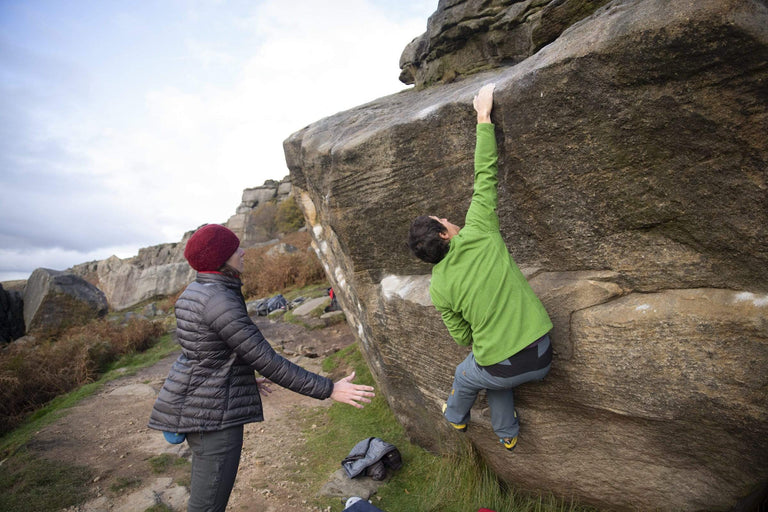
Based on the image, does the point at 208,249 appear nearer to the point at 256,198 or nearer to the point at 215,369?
the point at 215,369

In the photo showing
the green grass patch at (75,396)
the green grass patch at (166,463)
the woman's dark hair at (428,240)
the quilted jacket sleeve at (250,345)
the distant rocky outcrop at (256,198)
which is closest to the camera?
the quilted jacket sleeve at (250,345)

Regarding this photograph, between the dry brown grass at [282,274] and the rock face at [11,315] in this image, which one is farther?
the dry brown grass at [282,274]

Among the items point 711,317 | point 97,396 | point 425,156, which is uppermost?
point 425,156

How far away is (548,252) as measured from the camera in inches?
146

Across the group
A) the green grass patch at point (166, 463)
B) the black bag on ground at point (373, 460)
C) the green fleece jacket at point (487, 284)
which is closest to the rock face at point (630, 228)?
the green fleece jacket at point (487, 284)

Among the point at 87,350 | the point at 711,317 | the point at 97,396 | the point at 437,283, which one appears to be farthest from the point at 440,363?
the point at 87,350

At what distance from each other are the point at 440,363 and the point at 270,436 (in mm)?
3342

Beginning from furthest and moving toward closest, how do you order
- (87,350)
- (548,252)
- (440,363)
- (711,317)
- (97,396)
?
(87,350), (97,396), (440,363), (548,252), (711,317)

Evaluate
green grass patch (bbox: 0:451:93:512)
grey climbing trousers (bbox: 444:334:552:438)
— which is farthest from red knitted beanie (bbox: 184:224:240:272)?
green grass patch (bbox: 0:451:93:512)

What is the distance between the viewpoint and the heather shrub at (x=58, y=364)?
8.48 meters

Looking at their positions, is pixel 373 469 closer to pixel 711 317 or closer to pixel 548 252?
pixel 548 252

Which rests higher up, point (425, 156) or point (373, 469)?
point (425, 156)

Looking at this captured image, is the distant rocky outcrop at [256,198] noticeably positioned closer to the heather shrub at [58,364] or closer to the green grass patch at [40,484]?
the heather shrub at [58,364]

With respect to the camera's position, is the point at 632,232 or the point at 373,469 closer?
the point at 632,232
